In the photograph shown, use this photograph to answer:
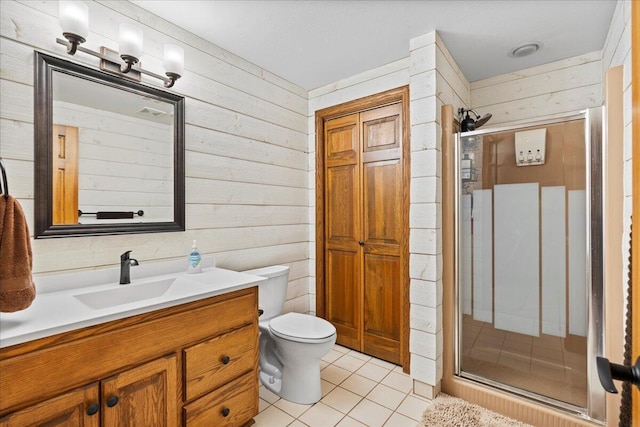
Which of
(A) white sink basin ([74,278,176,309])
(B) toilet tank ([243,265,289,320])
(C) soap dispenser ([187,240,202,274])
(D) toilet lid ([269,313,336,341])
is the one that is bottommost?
(D) toilet lid ([269,313,336,341])

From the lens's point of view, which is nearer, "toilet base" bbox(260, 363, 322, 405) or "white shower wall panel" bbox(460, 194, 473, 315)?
"toilet base" bbox(260, 363, 322, 405)

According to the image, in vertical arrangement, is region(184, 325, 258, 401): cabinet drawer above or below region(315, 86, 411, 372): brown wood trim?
below

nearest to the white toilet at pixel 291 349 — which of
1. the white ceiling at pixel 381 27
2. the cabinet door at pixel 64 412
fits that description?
the cabinet door at pixel 64 412

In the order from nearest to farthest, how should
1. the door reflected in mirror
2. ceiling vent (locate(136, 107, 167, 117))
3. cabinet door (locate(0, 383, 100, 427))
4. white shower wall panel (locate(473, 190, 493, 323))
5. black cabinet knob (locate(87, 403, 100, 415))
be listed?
cabinet door (locate(0, 383, 100, 427)) < black cabinet knob (locate(87, 403, 100, 415)) < the door reflected in mirror < ceiling vent (locate(136, 107, 167, 117)) < white shower wall panel (locate(473, 190, 493, 323))

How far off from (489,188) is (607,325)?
3.08 ft

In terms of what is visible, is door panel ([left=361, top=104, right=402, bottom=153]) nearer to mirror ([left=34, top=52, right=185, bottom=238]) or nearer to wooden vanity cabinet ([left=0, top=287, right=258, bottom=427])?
mirror ([left=34, top=52, right=185, bottom=238])

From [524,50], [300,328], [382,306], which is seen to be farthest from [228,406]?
[524,50]

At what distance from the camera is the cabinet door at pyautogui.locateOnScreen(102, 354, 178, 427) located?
118 cm

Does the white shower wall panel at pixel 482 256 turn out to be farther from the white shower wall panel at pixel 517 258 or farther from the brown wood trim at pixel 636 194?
the brown wood trim at pixel 636 194

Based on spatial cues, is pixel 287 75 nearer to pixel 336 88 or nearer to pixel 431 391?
pixel 336 88

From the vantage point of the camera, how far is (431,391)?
2008 mm

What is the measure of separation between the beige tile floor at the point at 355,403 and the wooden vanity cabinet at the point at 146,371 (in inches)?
10.4

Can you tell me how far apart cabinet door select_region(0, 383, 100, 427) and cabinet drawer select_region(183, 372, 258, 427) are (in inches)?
15.8

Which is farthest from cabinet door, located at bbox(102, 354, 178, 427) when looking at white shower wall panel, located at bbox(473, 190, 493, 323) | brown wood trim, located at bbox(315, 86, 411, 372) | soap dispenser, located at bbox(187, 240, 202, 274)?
white shower wall panel, located at bbox(473, 190, 493, 323)
